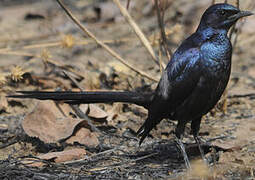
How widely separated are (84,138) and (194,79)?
116 centimetres

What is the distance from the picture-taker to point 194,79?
371 centimetres

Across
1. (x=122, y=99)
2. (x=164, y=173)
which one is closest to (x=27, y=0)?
(x=122, y=99)

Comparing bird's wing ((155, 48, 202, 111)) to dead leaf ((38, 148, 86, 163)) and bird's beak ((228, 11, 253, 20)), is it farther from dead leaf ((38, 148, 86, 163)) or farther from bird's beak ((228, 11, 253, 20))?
dead leaf ((38, 148, 86, 163))

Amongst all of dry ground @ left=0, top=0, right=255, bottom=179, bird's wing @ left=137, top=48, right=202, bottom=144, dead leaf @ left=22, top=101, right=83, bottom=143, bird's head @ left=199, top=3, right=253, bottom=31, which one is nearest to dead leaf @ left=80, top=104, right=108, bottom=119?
dry ground @ left=0, top=0, right=255, bottom=179

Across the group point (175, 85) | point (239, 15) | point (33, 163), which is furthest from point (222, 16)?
point (33, 163)

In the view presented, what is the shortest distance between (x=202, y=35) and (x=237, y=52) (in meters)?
3.23

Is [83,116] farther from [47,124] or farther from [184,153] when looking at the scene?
[184,153]

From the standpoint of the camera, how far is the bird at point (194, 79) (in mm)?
3690

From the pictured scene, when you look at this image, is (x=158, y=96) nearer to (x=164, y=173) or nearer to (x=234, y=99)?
(x=164, y=173)

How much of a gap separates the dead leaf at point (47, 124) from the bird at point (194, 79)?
0.34 meters

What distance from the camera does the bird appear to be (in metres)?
3.69

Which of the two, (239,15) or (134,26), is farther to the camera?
(134,26)

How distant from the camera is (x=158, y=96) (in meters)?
3.91

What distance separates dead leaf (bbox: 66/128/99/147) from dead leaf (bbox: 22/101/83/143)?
0.30ft
